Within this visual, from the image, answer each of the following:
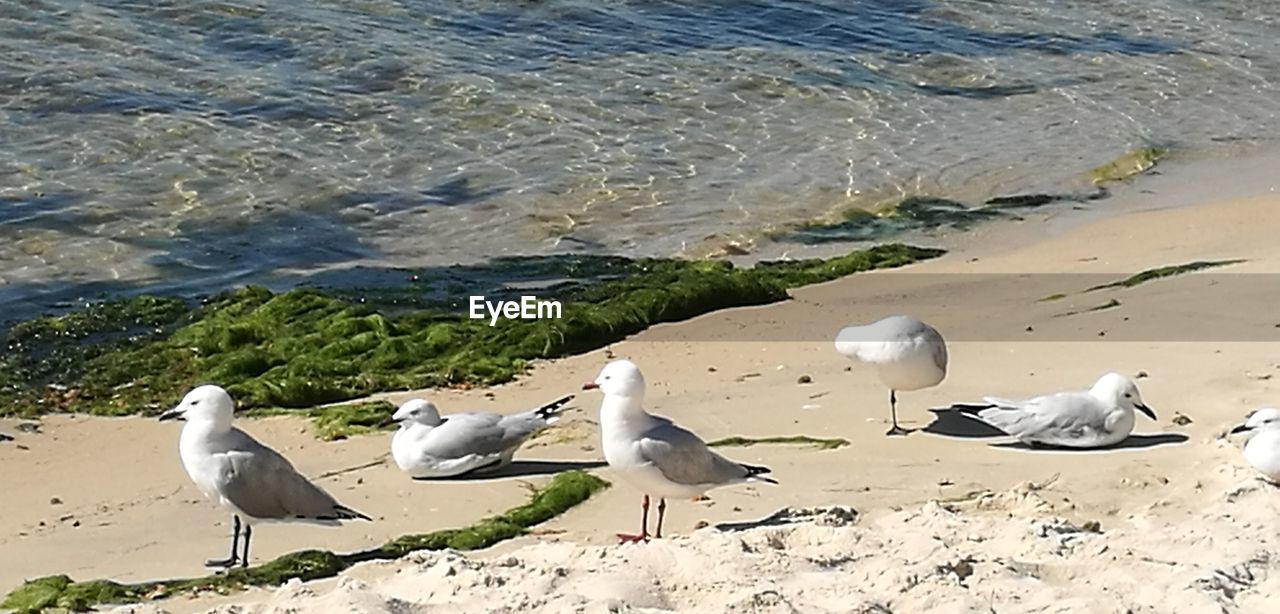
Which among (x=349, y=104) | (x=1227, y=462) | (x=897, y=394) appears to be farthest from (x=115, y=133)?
(x=1227, y=462)

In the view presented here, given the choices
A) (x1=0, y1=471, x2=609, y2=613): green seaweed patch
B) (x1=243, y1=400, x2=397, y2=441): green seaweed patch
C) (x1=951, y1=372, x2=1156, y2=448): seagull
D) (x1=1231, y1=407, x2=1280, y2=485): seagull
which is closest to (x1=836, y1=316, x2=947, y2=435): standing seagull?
(x1=951, y1=372, x2=1156, y2=448): seagull

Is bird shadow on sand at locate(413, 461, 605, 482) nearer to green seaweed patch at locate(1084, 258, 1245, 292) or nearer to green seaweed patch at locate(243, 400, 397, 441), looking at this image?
green seaweed patch at locate(243, 400, 397, 441)

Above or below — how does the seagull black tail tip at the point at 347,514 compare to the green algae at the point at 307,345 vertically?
above

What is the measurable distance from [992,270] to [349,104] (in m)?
6.11

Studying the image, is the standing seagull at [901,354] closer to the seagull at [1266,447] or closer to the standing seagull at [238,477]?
the seagull at [1266,447]

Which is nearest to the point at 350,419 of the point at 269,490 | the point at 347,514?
the point at 347,514

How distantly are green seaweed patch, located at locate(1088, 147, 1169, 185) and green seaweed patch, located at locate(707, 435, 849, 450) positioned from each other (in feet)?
23.7

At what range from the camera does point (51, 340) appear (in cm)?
926

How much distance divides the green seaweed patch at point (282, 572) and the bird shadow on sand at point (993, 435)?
62.5 inches

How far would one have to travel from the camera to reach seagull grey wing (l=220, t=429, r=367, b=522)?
226 inches

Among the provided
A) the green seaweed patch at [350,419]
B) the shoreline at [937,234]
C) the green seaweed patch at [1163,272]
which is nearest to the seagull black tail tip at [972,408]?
the green seaweed patch at [350,419]

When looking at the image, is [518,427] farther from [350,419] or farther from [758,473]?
[350,419]

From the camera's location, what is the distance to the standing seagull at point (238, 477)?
A: 5.75 meters

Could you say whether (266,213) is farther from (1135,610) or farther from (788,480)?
(1135,610)
